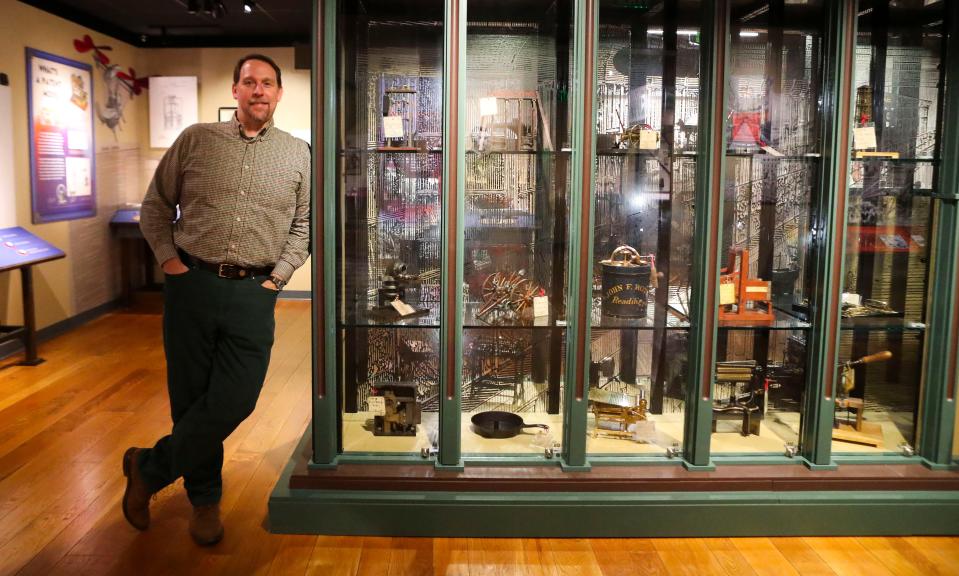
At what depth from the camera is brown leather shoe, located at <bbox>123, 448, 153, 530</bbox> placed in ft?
8.91

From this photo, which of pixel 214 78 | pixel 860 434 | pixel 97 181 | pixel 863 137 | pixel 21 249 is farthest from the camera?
pixel 214 78

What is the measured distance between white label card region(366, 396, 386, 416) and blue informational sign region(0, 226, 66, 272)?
3043mm

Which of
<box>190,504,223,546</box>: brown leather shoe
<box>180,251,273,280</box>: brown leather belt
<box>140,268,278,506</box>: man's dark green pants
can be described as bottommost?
<box>190,504,223,546</box>: brown leather shoe

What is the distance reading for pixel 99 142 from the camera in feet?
22.0

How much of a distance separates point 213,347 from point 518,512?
122 cm

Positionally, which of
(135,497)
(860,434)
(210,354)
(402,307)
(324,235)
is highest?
(324,235)

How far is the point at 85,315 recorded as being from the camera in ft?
21.1

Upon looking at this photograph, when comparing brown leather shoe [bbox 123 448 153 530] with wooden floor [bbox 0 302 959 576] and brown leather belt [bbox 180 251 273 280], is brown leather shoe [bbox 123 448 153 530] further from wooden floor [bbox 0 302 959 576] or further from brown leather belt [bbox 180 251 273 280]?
brown leather belt [bbox 180 251 273 280]

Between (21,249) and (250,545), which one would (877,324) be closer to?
(250,545)

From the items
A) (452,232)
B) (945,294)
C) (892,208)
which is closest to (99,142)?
(452,232)

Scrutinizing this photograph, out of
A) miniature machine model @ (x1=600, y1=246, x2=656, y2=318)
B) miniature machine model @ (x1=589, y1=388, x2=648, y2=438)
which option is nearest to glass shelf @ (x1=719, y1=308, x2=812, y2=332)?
miniature machine model @ (x1=600, y1=246, x2=656, y2=318)

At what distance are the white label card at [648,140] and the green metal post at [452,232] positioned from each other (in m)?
0.73

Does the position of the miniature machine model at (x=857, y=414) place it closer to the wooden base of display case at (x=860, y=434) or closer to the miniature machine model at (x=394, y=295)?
the wooden base of display case at (x=860, y=434)

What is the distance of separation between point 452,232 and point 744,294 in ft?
3.97
